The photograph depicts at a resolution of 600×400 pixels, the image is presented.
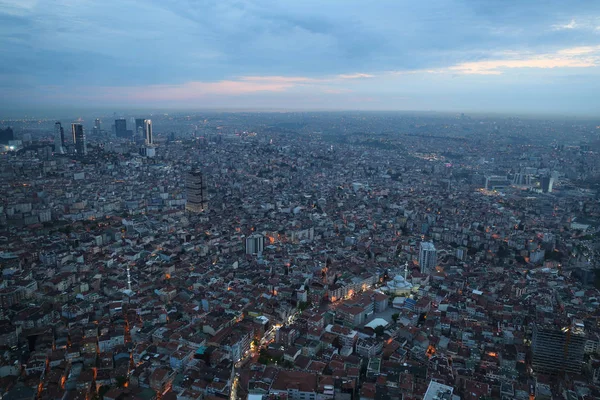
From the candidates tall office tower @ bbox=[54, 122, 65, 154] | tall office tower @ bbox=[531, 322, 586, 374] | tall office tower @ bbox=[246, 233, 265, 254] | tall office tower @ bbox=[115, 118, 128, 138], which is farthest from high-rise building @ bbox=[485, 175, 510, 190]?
tall office tower @ bbox=[115, 118, 128, 138]

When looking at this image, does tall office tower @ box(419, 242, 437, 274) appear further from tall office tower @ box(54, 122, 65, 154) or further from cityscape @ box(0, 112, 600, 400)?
tall office tower @ box(54, 122, 65, 154)

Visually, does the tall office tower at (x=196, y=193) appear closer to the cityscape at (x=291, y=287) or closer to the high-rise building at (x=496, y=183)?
the cityscape at (x=291, y=287)

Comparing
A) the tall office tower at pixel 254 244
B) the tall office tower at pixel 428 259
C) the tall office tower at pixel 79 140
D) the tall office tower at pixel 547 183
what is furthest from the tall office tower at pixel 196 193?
the tall office tower at pixel 547 183

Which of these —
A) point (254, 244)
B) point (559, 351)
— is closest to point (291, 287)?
point (254, 244)

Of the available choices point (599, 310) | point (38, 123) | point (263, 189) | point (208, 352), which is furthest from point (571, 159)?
point (38, 123)

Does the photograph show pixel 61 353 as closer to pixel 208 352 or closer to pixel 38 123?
pixel 208 352

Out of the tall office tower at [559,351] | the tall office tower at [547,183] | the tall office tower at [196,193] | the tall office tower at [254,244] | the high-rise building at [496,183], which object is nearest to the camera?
the tall office tower at [559,351]
